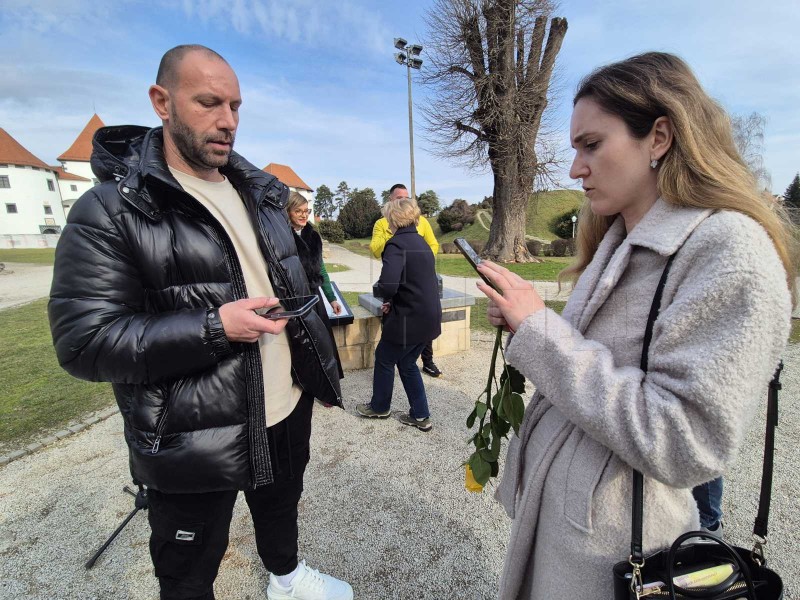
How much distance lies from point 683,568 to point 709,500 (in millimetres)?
1648

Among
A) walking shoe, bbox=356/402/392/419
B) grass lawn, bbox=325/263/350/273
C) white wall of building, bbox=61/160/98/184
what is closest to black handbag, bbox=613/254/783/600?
walking shoe, bbox=356/402/392/419

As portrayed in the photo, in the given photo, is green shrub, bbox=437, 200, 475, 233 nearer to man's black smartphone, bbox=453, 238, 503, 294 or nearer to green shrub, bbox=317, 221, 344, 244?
green shrub, bbox=317, 221, 344, 244

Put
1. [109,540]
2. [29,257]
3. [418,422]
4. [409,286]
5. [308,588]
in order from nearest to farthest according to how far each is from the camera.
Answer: [308,588] → [109,540] → [409,286] → [418,422] → [29,257]

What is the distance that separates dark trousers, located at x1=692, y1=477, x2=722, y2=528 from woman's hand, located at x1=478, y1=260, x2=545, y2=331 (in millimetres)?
1825

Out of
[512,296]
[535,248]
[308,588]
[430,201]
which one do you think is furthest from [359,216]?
[512,296]

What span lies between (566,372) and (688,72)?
84 centimetres

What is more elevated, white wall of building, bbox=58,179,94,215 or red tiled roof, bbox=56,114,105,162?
red tiled roof, bbox=56,114,105,162

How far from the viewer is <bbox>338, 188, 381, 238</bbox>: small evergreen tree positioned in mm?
40250

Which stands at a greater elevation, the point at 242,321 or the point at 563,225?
the point at 242,321

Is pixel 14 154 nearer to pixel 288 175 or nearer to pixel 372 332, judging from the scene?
pixel 288 175

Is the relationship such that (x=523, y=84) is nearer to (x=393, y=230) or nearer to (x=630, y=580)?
(x=393, y=230)

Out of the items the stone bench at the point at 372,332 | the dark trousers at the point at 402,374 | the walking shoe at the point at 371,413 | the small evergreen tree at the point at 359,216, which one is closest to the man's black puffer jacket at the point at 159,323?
the dark trousers at the point at 402,374

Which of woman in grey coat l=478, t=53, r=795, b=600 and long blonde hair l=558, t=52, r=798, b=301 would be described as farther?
long blonde hair l=558, t=52, r=798, b=301

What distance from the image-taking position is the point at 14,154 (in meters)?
48.3
